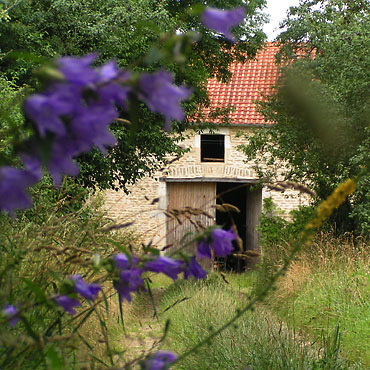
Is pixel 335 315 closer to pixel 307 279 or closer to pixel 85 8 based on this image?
pixel 307 279

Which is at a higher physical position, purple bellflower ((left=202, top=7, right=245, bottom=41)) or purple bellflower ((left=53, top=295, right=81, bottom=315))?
purple bellflower ((left=202, top=7, right=245, bottom=41))

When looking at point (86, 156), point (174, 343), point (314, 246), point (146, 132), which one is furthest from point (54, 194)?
point (314, 246)

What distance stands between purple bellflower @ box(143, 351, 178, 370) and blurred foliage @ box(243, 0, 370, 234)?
7.39 m

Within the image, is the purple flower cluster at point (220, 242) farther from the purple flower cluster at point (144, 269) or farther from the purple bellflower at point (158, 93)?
the purple bellflower at point (158, 93)

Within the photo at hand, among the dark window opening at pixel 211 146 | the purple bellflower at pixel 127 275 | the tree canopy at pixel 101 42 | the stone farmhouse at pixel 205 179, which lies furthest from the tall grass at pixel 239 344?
the dark window opening at pixel 211 146

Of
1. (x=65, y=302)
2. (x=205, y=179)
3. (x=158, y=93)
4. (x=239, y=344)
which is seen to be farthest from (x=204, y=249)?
(x=205, y=179)

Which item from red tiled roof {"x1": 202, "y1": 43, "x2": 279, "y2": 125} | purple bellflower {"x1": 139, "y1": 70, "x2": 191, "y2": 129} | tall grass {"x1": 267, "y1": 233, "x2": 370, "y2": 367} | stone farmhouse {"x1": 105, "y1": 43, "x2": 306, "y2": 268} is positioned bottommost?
tall grass {"x1": 267, "y1": 233, "x2": 370, "y2": 367}

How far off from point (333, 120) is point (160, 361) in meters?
8.79

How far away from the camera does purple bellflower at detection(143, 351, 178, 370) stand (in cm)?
129

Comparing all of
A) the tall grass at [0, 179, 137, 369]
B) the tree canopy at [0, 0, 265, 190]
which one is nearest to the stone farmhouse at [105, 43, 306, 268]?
the tree canopy at [0, 0, 265, 190]

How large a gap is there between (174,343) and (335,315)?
5.79 feet

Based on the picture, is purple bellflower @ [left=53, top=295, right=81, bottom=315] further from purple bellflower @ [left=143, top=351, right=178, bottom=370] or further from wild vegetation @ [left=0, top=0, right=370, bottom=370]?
purple bellflower @ [left=143, top=351, right=178, bottom=370]

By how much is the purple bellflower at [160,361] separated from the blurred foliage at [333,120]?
24.2 ft

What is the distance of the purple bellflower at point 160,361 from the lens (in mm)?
1288
